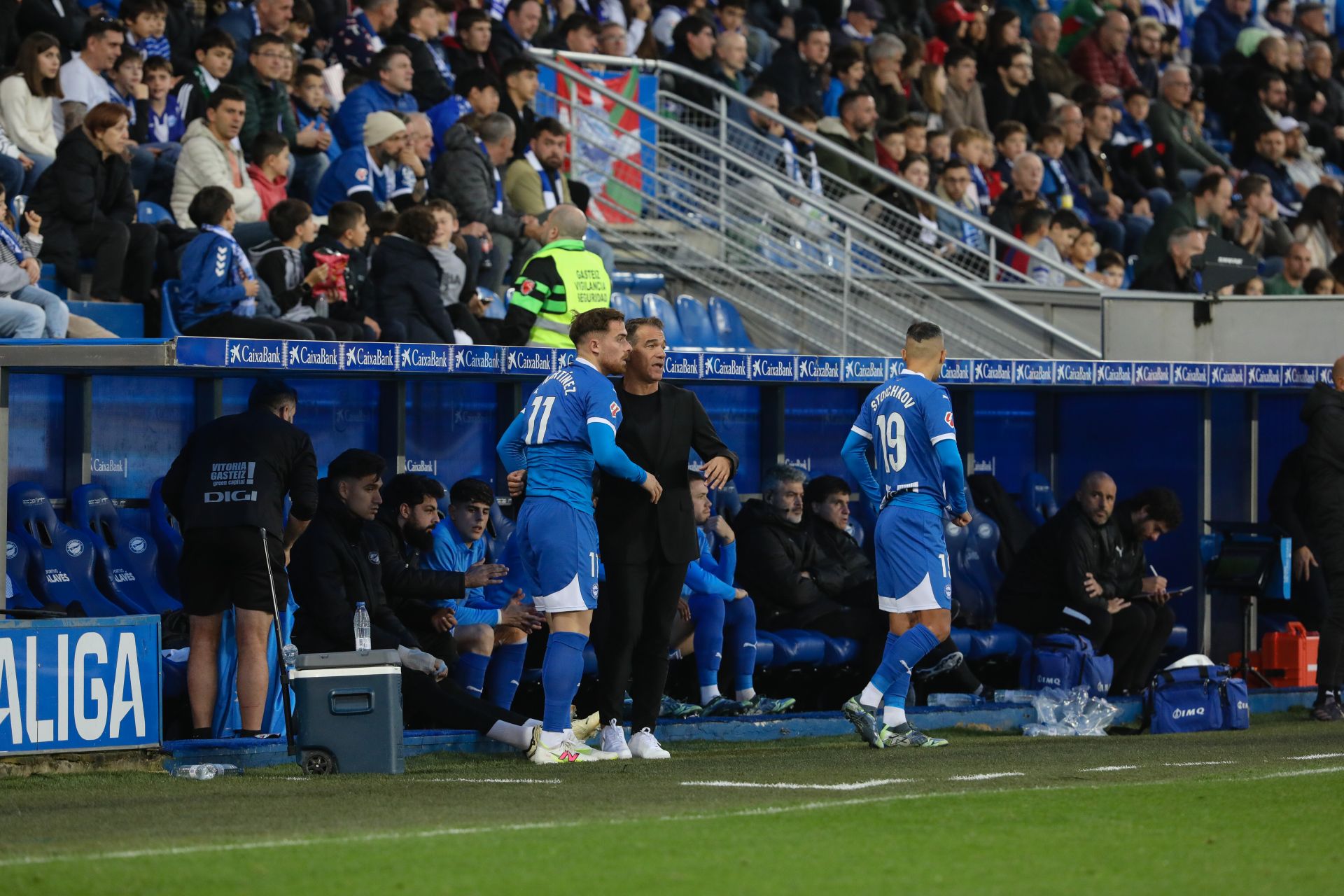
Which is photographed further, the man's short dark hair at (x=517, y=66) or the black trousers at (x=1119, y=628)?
the man's short dark hair at (x=517, y=66)

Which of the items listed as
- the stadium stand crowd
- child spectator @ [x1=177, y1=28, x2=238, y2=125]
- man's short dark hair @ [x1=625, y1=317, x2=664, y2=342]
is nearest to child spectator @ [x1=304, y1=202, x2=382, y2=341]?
the stadium stand crowd

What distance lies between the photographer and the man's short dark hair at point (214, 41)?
13.3m

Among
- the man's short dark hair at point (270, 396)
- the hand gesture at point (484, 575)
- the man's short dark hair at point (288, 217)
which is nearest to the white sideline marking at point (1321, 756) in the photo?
the hand gesture at point (484, 575)

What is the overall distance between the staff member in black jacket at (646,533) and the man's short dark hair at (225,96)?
4.03 meters

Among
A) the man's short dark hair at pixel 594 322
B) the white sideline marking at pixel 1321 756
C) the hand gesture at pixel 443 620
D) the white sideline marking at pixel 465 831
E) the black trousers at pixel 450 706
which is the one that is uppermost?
the man's short dark hair at pixel 594 322

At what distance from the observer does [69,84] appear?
41.5 feet

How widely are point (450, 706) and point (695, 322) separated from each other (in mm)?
5552

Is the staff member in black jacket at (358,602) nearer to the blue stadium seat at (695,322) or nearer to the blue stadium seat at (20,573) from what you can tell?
the blue stadium seat at (20,573)

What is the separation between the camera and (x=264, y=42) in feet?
44.0

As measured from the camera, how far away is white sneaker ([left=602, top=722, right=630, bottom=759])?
359 inches

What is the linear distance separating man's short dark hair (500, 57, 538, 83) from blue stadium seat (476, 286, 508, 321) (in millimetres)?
2029

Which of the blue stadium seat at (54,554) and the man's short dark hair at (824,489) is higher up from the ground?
the man's short dark hair at (824,489)

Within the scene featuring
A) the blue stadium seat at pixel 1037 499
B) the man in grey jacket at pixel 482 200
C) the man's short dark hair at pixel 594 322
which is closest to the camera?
the man's short dark hair at pixel 594 322

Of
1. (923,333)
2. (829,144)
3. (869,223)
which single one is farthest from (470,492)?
(829,144)
